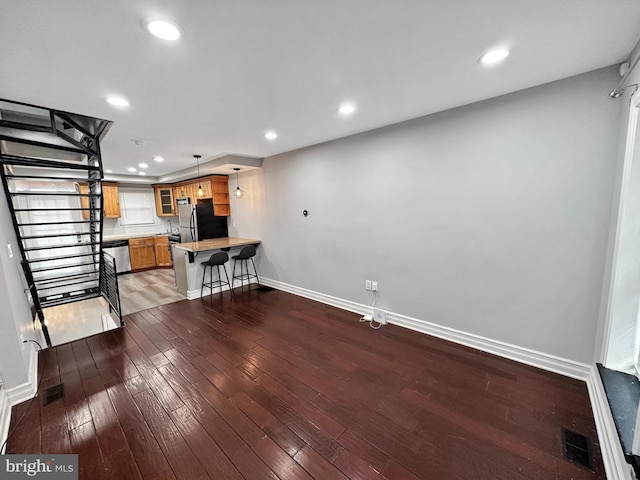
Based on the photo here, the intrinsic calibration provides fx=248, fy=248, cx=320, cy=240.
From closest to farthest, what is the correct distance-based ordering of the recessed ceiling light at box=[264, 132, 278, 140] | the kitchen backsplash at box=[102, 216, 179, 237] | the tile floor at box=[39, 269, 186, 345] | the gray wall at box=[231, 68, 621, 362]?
the gray wall at box=[231, 68, 621, 362] → the recessed ceiling light at box=[264, 132, 278, 140] → the tile floor at box=[39, 269, 186, 345] → the kitchen backsplash at box=[102, 216, 179, 237]

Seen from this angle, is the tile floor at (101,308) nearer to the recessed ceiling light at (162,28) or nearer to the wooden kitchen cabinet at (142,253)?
the wooden kitchen cabinet at (142,253)

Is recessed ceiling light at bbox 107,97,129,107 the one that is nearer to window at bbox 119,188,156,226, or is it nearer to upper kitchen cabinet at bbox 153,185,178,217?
upper kitchen cabinet at bbox 153,185,178,217

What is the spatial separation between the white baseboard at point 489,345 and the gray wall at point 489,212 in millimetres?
67

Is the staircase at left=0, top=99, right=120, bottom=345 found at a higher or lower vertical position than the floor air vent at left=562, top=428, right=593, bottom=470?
higher

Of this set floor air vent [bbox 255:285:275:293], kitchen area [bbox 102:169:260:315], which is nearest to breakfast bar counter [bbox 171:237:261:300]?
kitchen area [bbox 102:169:260:315]

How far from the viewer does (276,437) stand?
1708 millimetres

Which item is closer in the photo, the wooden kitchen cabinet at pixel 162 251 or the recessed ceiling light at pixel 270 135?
the recessed ceiling light at pixel 270 135

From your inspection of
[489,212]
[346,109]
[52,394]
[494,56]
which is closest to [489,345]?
[489,212]

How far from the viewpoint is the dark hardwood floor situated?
1.52m

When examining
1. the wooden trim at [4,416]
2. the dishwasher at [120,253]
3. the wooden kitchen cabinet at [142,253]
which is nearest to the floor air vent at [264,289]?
the wooden trim at [4,416]

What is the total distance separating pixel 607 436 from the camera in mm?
1529

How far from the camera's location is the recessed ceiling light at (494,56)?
1612mm

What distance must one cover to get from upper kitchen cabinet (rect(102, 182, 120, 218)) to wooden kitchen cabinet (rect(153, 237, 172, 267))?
3.64 ft

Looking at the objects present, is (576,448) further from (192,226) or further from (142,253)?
(142,253)
